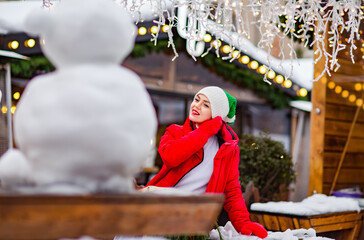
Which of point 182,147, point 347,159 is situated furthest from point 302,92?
point 182,147

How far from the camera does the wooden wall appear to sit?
15.8 ft

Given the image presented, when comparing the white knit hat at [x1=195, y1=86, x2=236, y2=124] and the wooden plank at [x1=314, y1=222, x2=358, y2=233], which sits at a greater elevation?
the white knit hat at [x1=195, y1=86, x2=236, y2=124]

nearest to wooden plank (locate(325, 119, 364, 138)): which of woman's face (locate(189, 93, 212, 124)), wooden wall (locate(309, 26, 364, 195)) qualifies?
wooden wall (locate(309, 26, 364, 195))

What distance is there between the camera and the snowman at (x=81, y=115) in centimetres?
116

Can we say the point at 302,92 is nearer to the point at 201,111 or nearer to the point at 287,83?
the point at 287,83

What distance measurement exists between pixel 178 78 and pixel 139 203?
6.39 m

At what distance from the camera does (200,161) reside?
2709 mm

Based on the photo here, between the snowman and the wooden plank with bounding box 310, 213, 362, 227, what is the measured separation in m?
2.54

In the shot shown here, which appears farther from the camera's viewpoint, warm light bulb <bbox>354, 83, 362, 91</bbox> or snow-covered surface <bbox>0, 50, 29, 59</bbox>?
snow-covered surface <bbox>0, 50, 29, 59</bbox>

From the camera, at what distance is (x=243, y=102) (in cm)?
800

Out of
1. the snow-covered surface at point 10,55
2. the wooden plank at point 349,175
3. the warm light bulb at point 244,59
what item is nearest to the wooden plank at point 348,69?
the wooden plank at point 349,175

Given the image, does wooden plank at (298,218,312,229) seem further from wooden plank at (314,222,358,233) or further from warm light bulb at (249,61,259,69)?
warm light bulb at (249,61,259,69)

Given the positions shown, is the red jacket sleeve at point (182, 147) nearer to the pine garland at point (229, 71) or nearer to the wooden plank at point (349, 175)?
the wooden plank at point (349, 175)

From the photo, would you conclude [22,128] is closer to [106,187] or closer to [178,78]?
[106,187]
